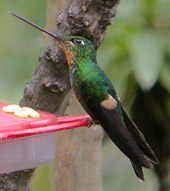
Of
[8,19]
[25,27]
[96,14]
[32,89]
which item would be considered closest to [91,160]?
[32,89]

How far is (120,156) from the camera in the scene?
17.4 feet

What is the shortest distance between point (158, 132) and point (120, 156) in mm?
452

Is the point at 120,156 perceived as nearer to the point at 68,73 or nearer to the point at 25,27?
the point at 25,27

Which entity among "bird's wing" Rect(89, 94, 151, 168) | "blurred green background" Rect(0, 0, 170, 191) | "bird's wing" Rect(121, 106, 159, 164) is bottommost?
"blurred green background" Rect(0, 0, 170, 191)

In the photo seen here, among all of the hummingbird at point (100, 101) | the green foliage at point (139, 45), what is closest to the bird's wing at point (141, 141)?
the hummingbird at point (100, 101)

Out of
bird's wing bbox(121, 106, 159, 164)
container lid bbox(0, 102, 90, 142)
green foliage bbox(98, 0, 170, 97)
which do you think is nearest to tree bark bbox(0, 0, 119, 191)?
container lid bbox(0, 102, 90, 142)

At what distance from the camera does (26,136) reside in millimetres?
2152

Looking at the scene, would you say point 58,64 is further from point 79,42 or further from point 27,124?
point 27,124

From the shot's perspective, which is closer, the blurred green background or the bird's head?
the bird's head

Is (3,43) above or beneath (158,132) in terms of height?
above

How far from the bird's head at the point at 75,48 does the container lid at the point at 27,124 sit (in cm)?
35

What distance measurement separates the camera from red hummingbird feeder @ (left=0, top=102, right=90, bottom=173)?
83.6 inches

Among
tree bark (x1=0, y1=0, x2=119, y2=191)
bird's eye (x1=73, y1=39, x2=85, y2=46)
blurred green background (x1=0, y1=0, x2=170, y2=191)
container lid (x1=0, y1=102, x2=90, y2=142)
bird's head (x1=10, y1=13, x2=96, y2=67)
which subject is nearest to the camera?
container lid (x1=0, y1=102, x2=90, y2=142)

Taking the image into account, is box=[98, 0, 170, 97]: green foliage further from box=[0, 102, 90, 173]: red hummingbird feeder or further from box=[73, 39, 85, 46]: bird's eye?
box=[0, 102, 90, 173]: red hummingbird feeder
